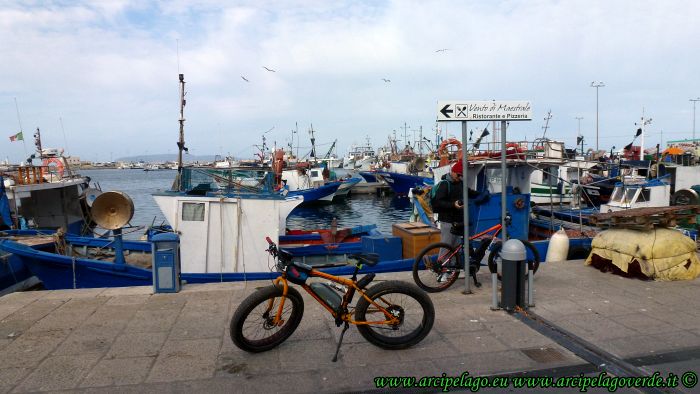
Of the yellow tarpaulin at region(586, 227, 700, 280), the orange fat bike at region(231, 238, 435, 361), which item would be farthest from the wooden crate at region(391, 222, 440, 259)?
the orange fat bike at region(231, 238, 435, 361)

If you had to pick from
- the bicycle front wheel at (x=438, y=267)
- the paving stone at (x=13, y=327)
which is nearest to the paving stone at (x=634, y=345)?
the bicycle front wheel at (x=438, y=267)

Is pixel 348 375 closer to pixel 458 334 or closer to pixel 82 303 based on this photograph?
pixel 458 334

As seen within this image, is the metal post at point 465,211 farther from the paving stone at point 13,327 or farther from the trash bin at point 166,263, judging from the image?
the paving stone at point 13,327

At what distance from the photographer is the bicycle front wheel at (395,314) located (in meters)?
4.65

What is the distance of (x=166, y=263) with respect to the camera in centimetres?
676

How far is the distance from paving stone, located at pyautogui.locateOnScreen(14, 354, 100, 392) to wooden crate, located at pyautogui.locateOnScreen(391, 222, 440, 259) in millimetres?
6129

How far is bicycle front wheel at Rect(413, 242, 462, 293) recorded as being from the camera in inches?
269

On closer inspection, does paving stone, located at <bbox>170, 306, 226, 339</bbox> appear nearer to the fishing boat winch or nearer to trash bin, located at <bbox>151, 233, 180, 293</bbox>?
trash bin, located at <bbox>151, 233, 180, 293</bbox>

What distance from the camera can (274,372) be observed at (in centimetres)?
433

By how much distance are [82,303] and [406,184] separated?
38.2m

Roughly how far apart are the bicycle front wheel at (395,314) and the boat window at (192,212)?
5344 millimetres

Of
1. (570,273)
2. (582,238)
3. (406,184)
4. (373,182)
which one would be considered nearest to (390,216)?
(406,184)

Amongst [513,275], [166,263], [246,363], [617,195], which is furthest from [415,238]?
[617,195]

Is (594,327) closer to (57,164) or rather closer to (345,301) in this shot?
(345,301)
